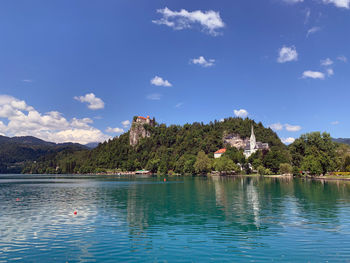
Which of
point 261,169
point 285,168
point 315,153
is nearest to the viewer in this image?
point 315,153

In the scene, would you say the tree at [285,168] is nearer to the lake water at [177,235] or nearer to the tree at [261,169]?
the tree at [261,169]

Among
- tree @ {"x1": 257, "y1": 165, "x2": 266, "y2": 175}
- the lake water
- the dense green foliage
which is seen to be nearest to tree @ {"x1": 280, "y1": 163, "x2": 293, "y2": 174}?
the dense green foliage

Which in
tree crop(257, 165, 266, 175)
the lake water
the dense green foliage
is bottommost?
the lake water

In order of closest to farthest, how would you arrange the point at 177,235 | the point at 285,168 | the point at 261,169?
the point at 177,235
the point at 285,168
the point at 261,169

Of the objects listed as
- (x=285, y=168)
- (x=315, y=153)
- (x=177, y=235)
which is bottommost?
(x=177, y=235)

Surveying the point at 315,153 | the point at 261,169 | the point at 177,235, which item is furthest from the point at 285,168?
the point at 177,235

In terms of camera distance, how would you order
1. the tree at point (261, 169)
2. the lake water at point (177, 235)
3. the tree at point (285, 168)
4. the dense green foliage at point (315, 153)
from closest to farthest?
the lake water at point (177, 235) < the dense green foliage at point (315, 153) < the tree at point (285, 168) < the tree at point (261, 169)

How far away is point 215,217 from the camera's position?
117ft

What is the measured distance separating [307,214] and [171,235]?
21727mm

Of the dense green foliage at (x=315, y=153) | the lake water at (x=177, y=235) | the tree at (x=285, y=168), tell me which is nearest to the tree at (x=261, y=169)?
the tree at (x=285, y=168)

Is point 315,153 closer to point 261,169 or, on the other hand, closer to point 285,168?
point 285,168

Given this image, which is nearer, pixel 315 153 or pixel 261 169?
pixel 315 153

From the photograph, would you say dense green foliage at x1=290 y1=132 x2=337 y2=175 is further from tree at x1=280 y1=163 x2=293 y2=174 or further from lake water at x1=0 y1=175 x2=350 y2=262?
lake water at x1=0 y1=175 x2=350 y2=262

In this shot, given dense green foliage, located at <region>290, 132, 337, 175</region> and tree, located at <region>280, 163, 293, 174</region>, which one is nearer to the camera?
dense green foliage, located at <region>290, 132, 337, 175</region>
